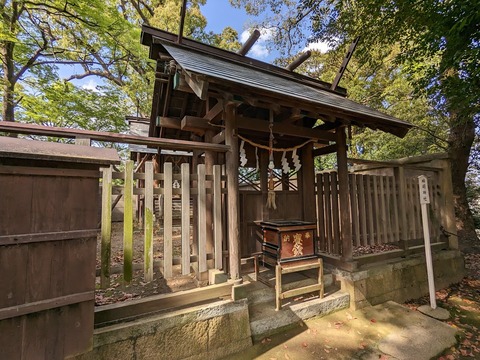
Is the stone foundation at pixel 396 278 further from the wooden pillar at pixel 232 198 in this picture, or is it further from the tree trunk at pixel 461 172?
the tree trunk at pixel 461 172

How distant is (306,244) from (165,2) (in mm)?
19362

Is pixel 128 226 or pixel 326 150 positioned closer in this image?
pixel 128 226

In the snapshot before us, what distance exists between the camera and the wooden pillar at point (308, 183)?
4.99m

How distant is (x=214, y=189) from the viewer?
3139 millimetres

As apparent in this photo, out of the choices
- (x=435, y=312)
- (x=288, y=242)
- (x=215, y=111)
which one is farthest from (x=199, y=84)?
(x=435, y=312)

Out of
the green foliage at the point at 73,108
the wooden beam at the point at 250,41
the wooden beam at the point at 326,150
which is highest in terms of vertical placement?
the green foliage at the point at 73,108

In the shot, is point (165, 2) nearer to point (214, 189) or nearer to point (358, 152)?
point (358, 152)

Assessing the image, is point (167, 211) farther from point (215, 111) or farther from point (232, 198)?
point (215, 111)

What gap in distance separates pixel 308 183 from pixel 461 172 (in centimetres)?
665

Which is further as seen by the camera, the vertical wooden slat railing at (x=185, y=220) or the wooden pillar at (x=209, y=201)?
the wooden pillar at (x=209, y=201)

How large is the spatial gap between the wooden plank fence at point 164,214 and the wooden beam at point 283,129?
1004mm

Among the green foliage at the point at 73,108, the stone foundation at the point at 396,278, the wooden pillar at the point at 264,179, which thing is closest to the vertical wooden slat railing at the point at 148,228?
the wooden pillar at the point at 264,179

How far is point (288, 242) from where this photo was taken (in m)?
3.69

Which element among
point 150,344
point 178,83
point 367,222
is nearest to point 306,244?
point 367,222
